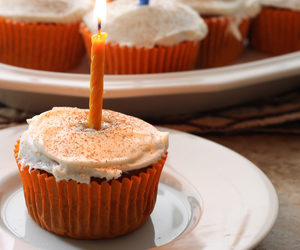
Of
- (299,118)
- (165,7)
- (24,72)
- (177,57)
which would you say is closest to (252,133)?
(299,118)

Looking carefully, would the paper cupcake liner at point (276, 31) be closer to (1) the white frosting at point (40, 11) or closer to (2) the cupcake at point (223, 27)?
(2) the cupcake at point (223, 27)

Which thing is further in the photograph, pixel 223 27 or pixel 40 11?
pixel 223 27

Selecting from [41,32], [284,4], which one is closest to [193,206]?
[41,32]

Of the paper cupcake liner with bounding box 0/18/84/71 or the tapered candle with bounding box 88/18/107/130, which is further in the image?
Answer: the paper cupcake liner with bounding box 0/18/84/71

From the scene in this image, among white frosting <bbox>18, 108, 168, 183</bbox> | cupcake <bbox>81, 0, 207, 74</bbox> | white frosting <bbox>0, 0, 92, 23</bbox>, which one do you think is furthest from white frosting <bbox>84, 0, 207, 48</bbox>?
white frosting <bbox>18, 108, 168, 183</bbox>

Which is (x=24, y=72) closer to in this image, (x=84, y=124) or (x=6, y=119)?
(x=6, y=119)

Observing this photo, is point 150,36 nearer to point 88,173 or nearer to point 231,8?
point 231,8

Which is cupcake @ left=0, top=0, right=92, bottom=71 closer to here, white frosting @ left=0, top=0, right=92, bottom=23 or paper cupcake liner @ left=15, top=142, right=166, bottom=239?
white frosting @ left=0, top=0, right=92, bottom=23
